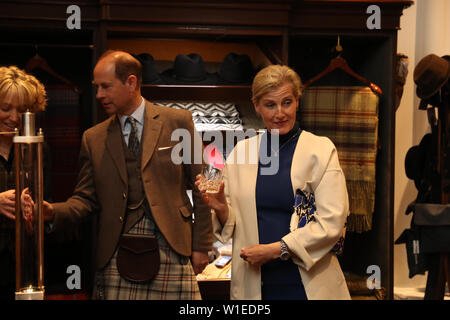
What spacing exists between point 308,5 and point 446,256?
1.73m

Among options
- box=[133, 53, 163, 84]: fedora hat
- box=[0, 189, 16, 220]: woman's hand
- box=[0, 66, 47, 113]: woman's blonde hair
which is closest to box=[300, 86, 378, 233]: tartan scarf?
box=[133, 53, 163, 84]: fedora hat

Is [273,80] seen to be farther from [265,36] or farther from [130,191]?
[265,36]

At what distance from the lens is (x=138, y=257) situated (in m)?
2.53

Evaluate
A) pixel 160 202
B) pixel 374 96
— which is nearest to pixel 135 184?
pixel 160 202

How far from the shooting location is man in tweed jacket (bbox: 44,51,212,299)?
256 cm

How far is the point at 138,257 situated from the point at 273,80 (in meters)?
0.90

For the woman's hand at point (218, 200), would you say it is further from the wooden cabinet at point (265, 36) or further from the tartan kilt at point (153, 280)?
the wooden cabinet at point (265, 36)

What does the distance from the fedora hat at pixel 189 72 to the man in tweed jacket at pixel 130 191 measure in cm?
113

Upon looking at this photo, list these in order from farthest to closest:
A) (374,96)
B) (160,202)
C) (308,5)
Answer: (374,96) → (308,5) → (160,202)

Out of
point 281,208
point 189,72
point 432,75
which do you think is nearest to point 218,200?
point 281,208

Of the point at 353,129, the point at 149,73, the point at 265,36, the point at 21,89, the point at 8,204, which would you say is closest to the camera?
the point at 8,204

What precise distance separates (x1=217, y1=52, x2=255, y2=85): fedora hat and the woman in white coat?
1491mm
